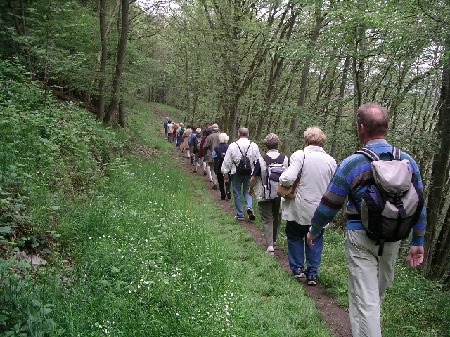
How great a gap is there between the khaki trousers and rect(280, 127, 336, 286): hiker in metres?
2.22

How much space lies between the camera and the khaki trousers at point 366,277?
3566mm

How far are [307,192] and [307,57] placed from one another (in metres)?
8.65

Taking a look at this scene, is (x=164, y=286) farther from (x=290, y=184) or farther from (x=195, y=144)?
(x=195, y=144)

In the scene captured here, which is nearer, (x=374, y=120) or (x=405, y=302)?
(x=374, y=120)

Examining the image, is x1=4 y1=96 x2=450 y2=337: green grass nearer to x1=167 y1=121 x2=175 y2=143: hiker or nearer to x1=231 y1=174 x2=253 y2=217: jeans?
x1=231 y1=174 x2=253 y2=217: jeans

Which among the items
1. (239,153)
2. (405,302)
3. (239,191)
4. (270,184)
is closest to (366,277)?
(405,302)

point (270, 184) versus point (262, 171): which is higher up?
point (262, 171)

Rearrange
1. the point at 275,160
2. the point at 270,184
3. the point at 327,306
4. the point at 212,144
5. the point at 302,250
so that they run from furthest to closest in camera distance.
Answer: the point at 212,144
the point at 275,160
the point at 270,184
the point at 302,250
the point at 327,306

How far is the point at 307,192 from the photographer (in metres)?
6.00

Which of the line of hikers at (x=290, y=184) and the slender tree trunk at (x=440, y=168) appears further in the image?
the slender tree trunk at (x=440, y=168)

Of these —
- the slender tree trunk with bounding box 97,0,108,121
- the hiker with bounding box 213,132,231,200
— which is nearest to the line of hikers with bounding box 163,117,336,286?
the hiker with bounding box 213,132,231,200

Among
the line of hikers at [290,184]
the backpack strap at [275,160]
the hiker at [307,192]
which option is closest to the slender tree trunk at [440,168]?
the line of hikers at [290,184]

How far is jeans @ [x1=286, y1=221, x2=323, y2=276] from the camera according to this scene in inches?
239

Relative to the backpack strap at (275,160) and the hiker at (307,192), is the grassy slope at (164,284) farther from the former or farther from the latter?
the backpack strap at (275,160)
